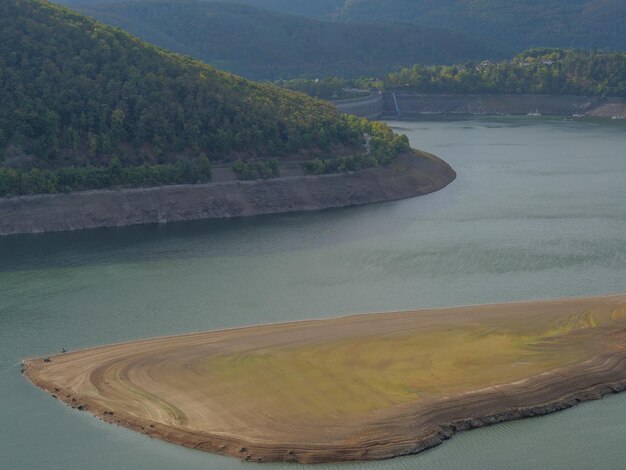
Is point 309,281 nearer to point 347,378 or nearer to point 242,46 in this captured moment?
point 347,378

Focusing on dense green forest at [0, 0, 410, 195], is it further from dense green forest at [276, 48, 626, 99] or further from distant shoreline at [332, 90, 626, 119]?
dense green forest at [276, 48, 626, 99]

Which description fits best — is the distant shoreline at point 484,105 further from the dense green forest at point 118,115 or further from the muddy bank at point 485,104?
the dense green forest at point 118,115

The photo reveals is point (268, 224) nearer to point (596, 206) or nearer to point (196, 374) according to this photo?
point (596, 206)

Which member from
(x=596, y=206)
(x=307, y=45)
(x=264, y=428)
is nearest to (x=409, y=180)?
(x=596, y=206)

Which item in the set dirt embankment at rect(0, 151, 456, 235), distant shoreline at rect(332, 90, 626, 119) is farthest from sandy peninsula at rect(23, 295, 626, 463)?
distant shoreline at rect(332, 90, 626, 119)

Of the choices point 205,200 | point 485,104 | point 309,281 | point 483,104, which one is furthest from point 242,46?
point 309,281

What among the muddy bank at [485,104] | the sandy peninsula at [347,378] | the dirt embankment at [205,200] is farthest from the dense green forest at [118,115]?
the muddy bank at [485,104]
